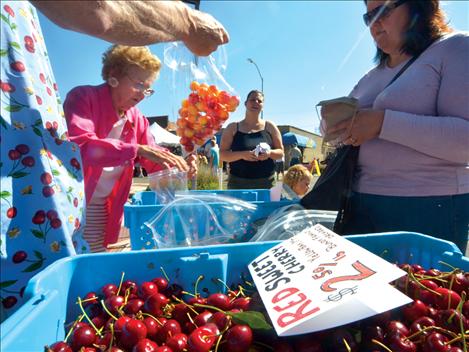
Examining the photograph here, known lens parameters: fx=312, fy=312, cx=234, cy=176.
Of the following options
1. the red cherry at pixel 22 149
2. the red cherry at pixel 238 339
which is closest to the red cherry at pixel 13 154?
the red cherry at pixel 22 149

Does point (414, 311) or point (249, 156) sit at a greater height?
point (249, 156)

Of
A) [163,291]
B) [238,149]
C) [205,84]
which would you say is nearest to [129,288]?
[163,291]

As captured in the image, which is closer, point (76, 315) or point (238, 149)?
point (76, 315)

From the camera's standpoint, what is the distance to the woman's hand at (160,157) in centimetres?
133

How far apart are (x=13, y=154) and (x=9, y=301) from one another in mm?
365

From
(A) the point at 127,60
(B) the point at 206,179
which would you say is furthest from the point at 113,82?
(B) the point at 206,179

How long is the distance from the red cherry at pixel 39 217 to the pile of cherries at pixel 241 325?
265 mm

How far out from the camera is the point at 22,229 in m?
0.79

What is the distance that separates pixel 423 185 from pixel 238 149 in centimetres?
163

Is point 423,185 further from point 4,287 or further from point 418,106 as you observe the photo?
point 4,287

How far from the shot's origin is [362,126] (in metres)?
1.05

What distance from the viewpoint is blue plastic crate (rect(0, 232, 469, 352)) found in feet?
1.95

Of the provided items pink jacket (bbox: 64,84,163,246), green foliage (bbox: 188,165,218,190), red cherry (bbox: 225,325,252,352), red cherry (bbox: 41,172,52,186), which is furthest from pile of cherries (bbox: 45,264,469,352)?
green foliage (bbox: 188,165,218,190)

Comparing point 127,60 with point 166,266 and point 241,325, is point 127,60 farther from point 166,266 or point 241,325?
point 241,325
